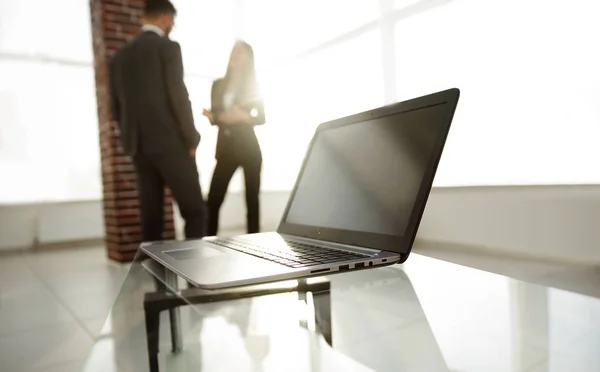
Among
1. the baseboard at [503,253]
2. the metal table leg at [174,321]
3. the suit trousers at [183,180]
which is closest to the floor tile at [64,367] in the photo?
the metal table leg at [174,321]

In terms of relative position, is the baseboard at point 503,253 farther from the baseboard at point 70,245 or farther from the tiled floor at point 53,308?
the baseboard at point 70,245

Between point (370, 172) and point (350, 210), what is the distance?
82 millimetres

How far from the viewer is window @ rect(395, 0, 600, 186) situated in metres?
1.94

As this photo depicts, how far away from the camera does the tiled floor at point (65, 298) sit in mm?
1306

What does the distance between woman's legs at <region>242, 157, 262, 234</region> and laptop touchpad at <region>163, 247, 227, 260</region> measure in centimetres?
154

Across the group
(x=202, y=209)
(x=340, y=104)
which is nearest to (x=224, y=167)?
(x=202, y=209)

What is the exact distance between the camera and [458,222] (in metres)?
2.57

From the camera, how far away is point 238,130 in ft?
7.52

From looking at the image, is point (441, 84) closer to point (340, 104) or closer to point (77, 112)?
point (340, 104)

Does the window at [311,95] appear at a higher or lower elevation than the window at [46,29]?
lower

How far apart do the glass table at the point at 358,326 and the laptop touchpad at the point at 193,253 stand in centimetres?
5

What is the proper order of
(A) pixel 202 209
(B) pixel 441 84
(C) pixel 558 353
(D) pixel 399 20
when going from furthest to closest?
(D) pixel 399 20, (B) pixel 441 84, (A) pixel 202 209, (C) pixel 558 353

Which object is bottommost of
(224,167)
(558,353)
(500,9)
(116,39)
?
(558,353)

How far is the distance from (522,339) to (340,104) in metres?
2.71
